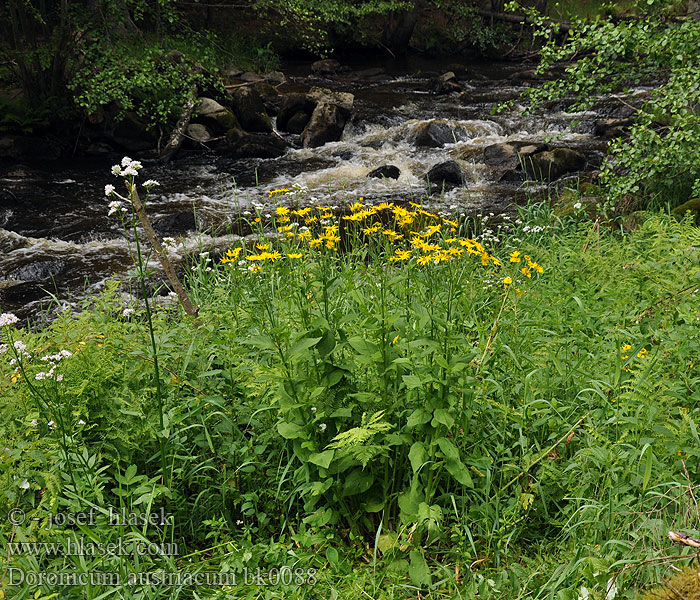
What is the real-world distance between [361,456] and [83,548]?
1.01m

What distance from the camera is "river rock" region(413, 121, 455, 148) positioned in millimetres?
11023

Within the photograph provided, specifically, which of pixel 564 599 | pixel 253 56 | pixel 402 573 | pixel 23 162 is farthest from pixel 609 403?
pixel 253 56

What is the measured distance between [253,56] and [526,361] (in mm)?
15432

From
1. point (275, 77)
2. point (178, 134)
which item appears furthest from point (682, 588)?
point (275, 77)

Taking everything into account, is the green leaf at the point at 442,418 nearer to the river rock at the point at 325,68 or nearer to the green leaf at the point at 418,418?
the green leaf at the point at 418,418

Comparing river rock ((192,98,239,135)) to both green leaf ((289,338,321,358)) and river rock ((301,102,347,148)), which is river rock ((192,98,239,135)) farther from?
green leaf ((289,338,321,358))

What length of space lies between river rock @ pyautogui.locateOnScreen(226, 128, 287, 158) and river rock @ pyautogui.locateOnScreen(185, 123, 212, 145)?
445 mm

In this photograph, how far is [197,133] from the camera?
1147cm

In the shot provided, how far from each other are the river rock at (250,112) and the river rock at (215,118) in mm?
274

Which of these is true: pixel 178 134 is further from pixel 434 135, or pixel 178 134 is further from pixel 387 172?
pixel 434 135

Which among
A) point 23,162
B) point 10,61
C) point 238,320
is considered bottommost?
point 23,162

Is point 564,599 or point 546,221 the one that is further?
point 546,221

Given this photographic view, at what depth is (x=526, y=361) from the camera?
3.05 metres

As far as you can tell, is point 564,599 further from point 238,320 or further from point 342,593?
point 238,320
